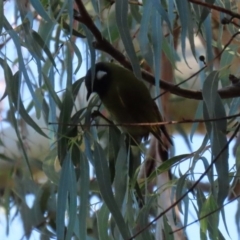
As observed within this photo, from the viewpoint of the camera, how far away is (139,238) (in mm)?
1086

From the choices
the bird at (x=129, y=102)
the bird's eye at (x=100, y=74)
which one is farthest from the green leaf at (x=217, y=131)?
the bird's eye at (x=100, y=74)

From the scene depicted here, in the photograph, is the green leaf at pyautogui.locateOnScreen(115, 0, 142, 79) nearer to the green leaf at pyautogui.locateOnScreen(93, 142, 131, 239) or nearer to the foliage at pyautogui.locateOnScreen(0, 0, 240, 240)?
the foliage at pyautogui.locateOnScreen(0, 0, 240, 240)

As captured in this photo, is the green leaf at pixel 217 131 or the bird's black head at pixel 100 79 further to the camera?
the bird's black head at pixel 100 79

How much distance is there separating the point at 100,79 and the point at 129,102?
0.08m

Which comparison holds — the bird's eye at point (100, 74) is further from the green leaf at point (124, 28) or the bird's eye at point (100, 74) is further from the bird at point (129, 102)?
the green leaf at point (124, 28)

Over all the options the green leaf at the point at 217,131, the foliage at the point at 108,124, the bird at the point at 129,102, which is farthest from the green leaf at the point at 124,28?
the bird at the point at 129,102

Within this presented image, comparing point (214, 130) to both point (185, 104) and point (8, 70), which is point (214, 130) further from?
point (185, 104)

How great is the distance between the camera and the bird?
1273 mm

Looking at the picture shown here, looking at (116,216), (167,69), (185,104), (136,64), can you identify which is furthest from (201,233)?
(185,104)

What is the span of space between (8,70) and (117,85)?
390 mm

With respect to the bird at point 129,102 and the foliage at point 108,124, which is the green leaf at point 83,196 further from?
the bird at point 129,102

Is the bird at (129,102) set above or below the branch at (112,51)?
above

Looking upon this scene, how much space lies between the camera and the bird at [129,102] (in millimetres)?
1273

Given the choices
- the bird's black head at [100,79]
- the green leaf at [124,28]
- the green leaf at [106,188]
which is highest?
the bird's black head at [100,79]
